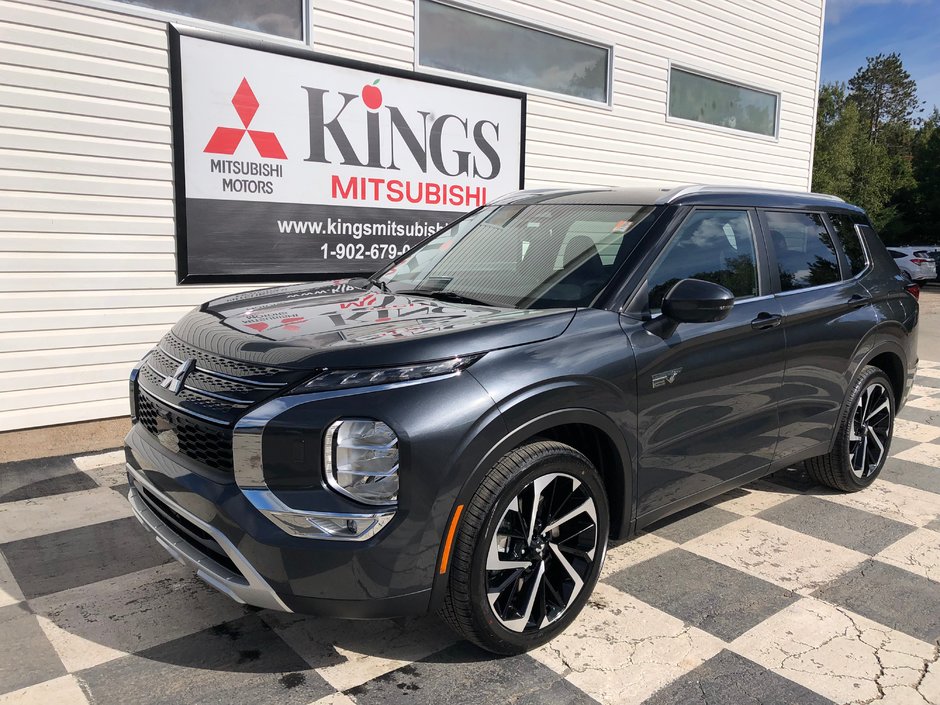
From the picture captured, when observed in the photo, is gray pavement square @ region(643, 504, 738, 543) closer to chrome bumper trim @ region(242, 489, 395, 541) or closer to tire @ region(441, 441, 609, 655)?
tire @ region(441, 441, 609, 655)

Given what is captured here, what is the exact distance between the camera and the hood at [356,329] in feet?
8.48

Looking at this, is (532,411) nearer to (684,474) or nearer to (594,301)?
(594,301)

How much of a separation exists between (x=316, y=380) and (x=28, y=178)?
373 centimetres

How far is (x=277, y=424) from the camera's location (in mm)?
2441

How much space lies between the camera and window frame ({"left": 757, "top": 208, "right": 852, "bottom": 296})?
3.95 metres

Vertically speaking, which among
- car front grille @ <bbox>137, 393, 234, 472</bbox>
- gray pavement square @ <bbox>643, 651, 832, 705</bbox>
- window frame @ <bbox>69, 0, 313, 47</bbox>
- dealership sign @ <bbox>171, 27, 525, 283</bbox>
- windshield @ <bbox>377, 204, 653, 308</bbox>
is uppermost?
window frame @ <bbox>69, 0, 313, 47</bbox>

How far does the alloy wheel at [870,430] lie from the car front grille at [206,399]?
3510 millimetres

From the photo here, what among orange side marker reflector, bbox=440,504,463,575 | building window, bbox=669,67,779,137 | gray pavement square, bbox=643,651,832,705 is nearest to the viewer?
orange side marker reflector, bbox=440,504,463,575

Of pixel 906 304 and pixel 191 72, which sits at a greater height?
pixel 191 72

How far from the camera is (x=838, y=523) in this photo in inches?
171

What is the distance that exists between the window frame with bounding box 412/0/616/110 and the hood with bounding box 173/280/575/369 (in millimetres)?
4304

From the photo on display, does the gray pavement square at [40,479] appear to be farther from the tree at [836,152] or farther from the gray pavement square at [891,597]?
the tree at [836,152]

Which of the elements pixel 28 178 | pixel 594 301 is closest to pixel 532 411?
pixel 594 301

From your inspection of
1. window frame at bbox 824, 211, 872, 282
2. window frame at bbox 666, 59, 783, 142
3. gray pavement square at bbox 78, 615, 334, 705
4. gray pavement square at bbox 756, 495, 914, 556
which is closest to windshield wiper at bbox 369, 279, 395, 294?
gray pavement square at bbox 78, 615, 334, 705
